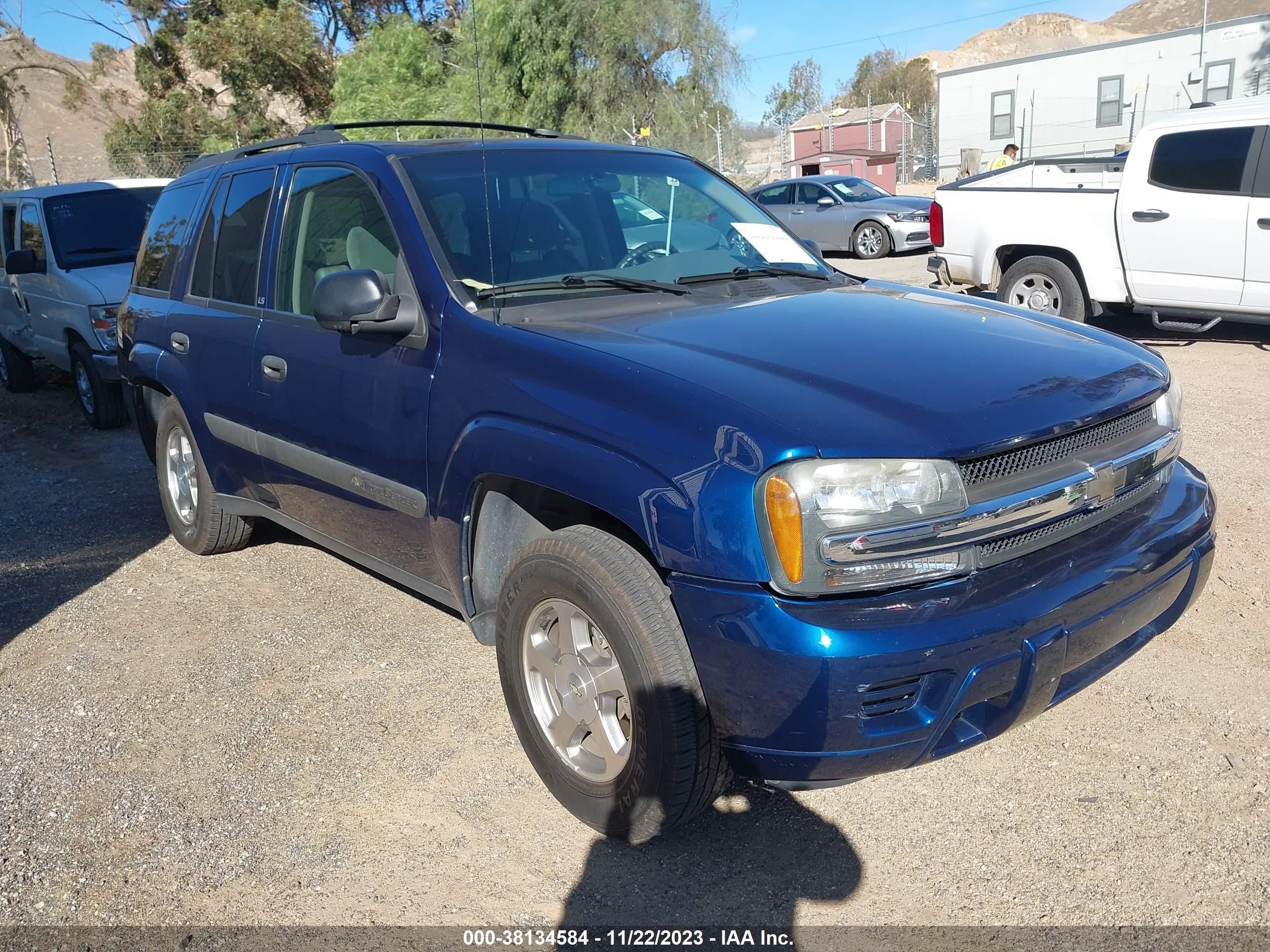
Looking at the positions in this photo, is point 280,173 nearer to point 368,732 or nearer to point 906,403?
point 368,732

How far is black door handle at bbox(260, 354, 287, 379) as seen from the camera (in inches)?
158

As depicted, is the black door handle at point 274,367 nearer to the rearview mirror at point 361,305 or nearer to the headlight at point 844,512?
the rearview mirror at point 361,305

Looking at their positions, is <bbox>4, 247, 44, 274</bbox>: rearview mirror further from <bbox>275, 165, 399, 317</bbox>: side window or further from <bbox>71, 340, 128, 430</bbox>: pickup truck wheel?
<bbox>275, 165, 399, 317</bbox>: side window

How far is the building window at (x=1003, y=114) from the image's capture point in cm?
3684

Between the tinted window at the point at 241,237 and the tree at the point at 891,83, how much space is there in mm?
67838

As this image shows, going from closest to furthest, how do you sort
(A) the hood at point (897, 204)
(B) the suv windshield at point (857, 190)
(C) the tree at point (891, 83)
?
(A) the hood at point (897, 204), (B) the suv windshield at point (857, 190), (C) the tree at point (891, 83)

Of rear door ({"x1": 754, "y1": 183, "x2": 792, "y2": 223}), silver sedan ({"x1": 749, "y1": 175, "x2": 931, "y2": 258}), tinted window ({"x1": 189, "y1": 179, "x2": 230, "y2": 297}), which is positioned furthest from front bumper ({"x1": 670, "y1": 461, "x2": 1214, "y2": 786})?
rear door ({"x1": 754, "y1": 183, "x2": 792, "y2": 223})

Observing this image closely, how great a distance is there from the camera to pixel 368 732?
12.1 feet

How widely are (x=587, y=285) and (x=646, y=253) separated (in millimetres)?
374

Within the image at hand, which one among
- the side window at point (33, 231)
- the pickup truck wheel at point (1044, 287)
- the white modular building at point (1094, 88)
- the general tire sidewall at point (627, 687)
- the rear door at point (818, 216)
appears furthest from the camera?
the white modular building at point (1094, 88)

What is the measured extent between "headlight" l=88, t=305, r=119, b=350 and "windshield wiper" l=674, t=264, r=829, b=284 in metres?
5.79

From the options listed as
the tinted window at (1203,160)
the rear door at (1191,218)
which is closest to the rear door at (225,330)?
the rear door at (1191,218)

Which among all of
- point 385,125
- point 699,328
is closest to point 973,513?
point 699,328

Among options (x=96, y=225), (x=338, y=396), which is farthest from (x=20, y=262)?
(x=338, y=396)
